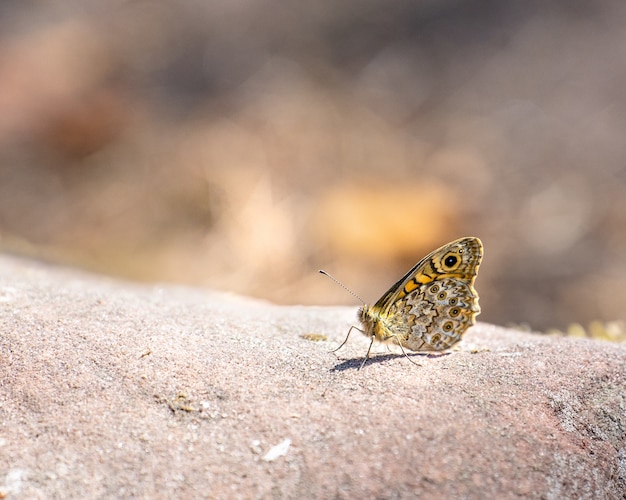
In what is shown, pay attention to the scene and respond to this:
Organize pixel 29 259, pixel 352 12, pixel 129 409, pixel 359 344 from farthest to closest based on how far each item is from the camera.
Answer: pixel 352 12 → pixel 29 259 → pixel 359 344 → pixel 129 409

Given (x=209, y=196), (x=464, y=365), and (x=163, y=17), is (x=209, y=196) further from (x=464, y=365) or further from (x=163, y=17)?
Answer: (x=464, y=365)

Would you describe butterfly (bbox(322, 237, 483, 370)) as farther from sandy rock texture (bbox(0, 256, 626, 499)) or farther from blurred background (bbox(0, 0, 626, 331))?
blurred background (bbox(0, 0, 626, 331))

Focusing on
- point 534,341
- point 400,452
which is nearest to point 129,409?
point 400,452

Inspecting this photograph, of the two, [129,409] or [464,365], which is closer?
[129,409]

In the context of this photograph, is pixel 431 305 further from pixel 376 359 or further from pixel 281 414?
pixel 281 414

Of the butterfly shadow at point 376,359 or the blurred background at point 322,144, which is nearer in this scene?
the butterfly shadow at point 376,359

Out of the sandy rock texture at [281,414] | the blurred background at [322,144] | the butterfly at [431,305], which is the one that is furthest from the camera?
the blurred background at [322,144]

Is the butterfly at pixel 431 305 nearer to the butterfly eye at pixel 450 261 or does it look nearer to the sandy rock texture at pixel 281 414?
the butterfly eye at pixel 450 261

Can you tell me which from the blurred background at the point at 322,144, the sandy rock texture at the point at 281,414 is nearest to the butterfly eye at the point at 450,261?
the sandy rock texture at the point at 281,414
